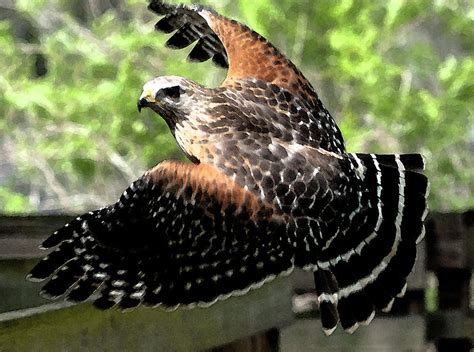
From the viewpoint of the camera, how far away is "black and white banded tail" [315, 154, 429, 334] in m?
0.41

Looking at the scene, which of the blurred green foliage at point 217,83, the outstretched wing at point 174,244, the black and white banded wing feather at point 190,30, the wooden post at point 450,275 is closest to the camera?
the outstretched wing at point 174,244

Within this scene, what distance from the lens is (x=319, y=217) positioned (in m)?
0.40

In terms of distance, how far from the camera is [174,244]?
1.31 feet

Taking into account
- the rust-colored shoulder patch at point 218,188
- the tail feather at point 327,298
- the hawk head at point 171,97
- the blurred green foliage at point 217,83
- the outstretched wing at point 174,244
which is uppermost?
the blurred green foliage at point 217,83

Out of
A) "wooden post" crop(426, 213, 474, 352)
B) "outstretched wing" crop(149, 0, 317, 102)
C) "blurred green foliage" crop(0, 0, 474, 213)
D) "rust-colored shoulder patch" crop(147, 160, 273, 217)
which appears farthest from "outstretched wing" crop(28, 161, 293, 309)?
"blurred green foliage" crop(0, 0, 474, 213)

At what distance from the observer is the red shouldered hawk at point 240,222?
15.2 inches

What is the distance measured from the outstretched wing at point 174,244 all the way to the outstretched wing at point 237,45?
0.34 feet

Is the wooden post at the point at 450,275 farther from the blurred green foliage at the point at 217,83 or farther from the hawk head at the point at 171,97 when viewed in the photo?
the hawk head at the point at 171,97

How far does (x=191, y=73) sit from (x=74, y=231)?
1206 millimetres

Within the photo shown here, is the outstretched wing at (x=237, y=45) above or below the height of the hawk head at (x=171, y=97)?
above

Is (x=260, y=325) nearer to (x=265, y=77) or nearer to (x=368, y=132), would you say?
(x=265, y=77)

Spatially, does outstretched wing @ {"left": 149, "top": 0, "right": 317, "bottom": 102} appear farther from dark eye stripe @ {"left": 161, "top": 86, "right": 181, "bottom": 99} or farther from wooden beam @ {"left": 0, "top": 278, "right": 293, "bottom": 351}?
wooden beam @ {"left": 0, "top": 278, "right": 293, "bottom": 351}

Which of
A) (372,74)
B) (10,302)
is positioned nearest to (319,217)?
(10,302)

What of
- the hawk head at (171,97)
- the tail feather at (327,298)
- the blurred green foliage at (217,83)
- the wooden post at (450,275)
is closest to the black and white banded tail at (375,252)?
the tail feather at (327,298)
